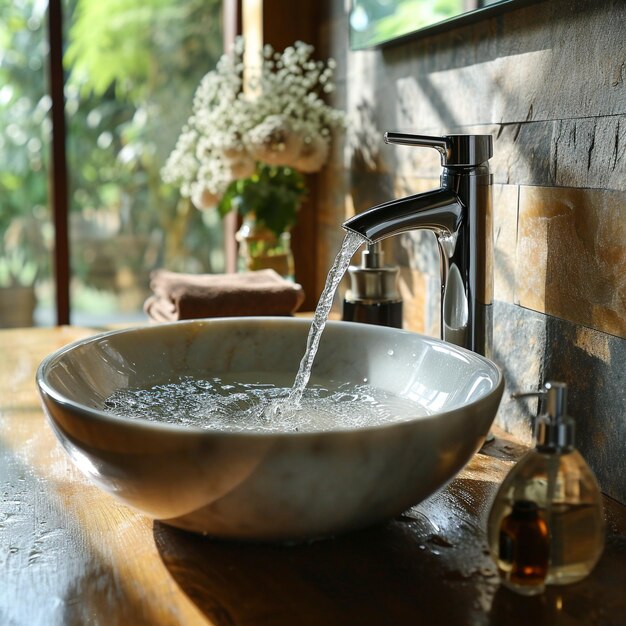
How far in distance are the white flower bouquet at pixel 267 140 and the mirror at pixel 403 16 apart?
172mm

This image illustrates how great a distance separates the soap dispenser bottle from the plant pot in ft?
5.79

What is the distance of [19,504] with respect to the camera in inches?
32.6

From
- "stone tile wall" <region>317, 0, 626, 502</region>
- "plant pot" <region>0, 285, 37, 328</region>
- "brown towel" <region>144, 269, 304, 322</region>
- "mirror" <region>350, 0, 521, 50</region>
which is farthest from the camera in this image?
"plant pot" <region>0, 285, 37, 328</region>

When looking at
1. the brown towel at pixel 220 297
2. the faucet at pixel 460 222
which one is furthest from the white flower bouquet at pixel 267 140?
the faucet at pixel 460 222

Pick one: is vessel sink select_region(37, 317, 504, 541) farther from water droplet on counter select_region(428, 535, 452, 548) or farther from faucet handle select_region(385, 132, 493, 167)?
faucet handle select_region(385, 132, 493, 167)

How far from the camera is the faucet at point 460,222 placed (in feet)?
3.18

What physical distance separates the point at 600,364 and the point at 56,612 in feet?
1.96

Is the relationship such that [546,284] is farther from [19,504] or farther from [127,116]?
[127,116]

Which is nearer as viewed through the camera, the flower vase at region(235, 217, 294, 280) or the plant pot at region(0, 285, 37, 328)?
the flower vase at region(235, 217, 294, 280)

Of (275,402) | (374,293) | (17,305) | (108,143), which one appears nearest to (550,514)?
(275,402)

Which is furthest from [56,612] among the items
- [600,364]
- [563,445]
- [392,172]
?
[392,172]

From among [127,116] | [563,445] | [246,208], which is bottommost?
[563,445]

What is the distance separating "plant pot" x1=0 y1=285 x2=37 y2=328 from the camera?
2.69 meters

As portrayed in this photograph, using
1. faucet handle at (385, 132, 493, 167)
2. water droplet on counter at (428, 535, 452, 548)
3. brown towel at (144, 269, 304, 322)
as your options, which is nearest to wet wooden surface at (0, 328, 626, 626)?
water droplet on counter at (428, 535, 452, 548)
